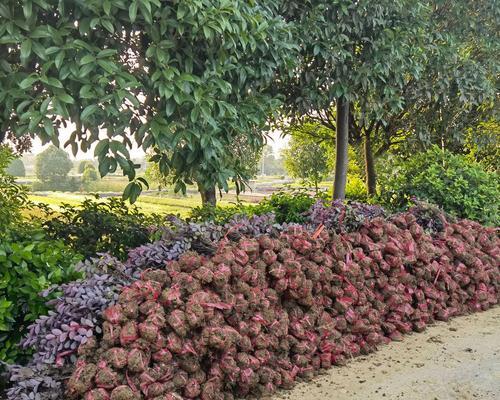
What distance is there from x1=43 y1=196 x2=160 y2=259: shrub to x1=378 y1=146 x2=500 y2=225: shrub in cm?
263

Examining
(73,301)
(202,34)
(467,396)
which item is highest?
(202,34)

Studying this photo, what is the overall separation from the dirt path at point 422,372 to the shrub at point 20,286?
135cm

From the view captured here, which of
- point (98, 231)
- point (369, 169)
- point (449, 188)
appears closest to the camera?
point (98, 231)

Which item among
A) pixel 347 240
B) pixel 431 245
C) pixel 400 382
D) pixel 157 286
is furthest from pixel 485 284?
pixel 157 286

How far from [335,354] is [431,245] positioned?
136 cm

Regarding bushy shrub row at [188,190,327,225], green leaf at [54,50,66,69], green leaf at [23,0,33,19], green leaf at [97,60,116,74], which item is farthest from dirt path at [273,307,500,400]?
green leaf at [23,0,33,19]

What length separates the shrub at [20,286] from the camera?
2516 millimetres

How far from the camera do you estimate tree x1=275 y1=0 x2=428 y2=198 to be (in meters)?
4.54

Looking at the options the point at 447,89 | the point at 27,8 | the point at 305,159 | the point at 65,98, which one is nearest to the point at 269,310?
the point at 65,98

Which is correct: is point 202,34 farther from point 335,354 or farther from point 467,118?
point 467,118

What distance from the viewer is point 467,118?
7867 millimetres

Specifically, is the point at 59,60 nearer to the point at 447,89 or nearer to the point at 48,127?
the point at 48,127

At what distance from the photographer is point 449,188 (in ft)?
16.8

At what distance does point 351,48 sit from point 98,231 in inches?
121
